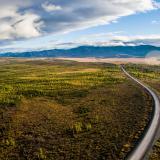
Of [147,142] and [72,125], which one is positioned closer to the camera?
[147,142]

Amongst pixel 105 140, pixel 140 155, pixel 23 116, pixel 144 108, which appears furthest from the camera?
pixel 144 108

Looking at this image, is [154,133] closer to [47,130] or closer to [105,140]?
[105,140]

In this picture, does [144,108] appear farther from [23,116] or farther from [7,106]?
[7,106]

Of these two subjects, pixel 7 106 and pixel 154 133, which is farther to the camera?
pixel 7 106

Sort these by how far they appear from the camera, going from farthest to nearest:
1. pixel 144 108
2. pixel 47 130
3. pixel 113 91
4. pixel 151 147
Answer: pixel 113 91, pixel 144 108, pixel 47 130, pixel 151 147

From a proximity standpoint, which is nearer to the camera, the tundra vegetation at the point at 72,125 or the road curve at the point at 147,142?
the road curve at the point at 147,142

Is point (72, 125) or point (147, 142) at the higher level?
point (72, 125)

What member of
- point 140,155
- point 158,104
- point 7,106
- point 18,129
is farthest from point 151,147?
point 7,106

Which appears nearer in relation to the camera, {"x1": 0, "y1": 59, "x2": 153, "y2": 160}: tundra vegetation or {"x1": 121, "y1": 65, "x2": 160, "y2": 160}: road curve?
{"x1": 121, "y1": 65, "x2": 160, "y2": 160}: road curve

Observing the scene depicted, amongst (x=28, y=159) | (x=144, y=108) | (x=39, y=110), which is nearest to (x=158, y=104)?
(x=144, y=108)
